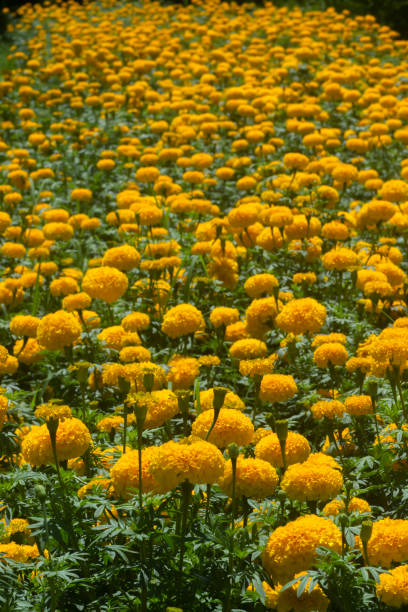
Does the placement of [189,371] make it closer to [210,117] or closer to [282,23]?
[210,117]

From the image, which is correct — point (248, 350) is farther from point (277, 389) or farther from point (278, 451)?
point (278, 451)

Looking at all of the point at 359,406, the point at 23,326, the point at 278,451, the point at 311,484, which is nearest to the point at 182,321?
the point at 23,326

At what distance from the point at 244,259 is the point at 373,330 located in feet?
4.49

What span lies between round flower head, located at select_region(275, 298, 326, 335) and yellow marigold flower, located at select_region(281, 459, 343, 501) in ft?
4.07

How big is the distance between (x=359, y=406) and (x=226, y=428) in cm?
77

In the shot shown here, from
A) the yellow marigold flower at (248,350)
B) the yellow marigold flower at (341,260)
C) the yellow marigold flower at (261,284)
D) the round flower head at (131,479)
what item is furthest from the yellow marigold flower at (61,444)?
the yellow marigold flower at (341,260)

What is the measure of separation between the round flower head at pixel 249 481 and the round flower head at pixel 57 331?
1.30m

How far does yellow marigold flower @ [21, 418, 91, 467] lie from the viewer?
1.91 m

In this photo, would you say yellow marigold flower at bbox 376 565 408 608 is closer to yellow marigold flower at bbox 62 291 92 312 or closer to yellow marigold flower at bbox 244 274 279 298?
yellow marigold flower at bbox 244 274 279 298

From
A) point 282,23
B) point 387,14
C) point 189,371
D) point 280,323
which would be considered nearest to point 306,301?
point 280,323

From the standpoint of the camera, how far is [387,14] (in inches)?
519

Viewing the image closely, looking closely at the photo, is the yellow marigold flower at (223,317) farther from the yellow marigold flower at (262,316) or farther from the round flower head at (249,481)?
the round flower head at (249,481)

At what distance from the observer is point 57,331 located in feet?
9.53

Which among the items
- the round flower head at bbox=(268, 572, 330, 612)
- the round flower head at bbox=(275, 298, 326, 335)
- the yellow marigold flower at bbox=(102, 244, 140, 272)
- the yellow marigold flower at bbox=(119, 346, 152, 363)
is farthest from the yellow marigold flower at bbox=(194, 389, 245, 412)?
the yellow marigold flower at bbox=(102, 244, 140, 272)
